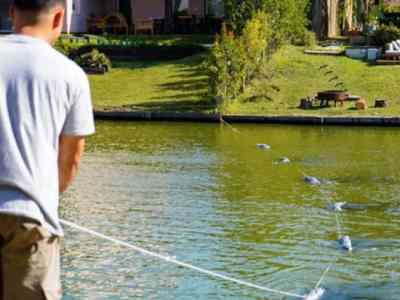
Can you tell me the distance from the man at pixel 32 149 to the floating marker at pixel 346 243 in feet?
28.5

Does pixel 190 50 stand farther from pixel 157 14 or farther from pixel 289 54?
pixel 157 14

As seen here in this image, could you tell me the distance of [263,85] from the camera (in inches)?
1207

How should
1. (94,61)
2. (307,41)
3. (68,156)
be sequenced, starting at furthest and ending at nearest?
(307,41) < (94,61) < (68,156)

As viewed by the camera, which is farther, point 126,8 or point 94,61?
point 126,8

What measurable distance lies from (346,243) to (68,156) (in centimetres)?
870

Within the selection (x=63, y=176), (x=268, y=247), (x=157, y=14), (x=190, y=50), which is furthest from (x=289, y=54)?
(x=63, y=176)

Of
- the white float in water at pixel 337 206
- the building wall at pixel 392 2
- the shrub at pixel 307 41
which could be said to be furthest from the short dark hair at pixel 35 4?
the building wall at pixel 392 2

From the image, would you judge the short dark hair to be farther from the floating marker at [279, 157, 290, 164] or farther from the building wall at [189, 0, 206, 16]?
the building wall at [189, 0, 206, 16]

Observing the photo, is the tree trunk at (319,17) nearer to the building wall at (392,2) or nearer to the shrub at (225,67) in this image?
the building wall at (392,2)

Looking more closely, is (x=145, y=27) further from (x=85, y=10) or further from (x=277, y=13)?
(x=277, y=13)

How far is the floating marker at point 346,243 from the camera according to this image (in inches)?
491

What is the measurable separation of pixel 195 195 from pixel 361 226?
Answer: 2.94 meters

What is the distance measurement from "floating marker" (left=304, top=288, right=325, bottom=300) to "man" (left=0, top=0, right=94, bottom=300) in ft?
20.4

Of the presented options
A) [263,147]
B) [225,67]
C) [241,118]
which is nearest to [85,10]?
[225,67]
